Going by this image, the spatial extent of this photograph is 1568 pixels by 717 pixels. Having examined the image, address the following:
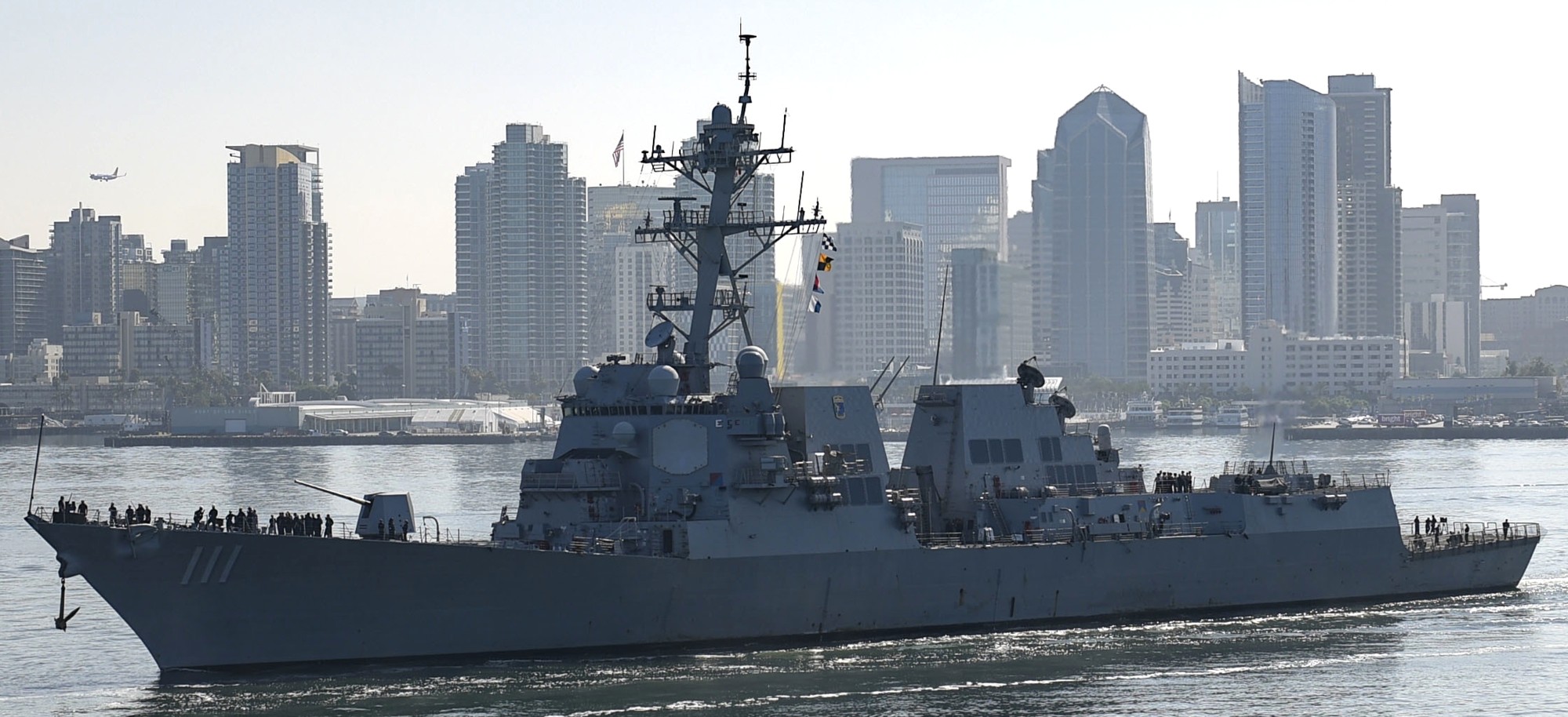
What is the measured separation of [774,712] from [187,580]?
807 centimetres

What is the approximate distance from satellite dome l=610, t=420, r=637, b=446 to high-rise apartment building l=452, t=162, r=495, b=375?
158 m

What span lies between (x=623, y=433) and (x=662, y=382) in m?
0.97

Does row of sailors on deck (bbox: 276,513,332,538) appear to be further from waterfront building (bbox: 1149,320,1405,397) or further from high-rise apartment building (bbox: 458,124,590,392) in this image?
high-rise apartment building (bbox: 458,124,590,392)

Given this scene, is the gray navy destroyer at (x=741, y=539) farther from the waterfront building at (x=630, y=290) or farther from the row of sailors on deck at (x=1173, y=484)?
the waterfront building at (x=630, y=290)

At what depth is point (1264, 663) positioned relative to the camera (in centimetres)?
2923

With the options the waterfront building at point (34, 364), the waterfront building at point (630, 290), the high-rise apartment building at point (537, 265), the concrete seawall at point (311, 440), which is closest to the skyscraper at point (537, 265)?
the high-rise apartment building at point (537, 265)

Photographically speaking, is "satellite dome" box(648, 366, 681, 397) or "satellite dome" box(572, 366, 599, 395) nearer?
"satellite dome" box(648, 366, 681, 397)

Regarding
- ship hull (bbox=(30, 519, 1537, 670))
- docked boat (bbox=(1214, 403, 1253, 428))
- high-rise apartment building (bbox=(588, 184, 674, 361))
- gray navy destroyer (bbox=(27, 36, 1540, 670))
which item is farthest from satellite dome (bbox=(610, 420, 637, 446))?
high-rise apartment building (bbox=(588, 184, 674, 361))

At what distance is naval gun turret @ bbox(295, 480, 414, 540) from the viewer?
27812 millimetres

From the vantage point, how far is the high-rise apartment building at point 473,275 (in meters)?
191

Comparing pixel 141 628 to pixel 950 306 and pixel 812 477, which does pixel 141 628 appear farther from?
pixel 950 306

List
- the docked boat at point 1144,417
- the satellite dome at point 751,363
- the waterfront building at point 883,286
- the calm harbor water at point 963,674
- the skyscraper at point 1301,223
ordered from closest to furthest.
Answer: the calm harbor water at point 963,674, the satellite dome at point 751,363, the docked boat at point 1144,417, the waterfront building at point 883,286, the skyscraper at point 1301,223

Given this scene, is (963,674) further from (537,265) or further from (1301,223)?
(1301,223)

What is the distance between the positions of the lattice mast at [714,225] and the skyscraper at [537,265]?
142483 mm
